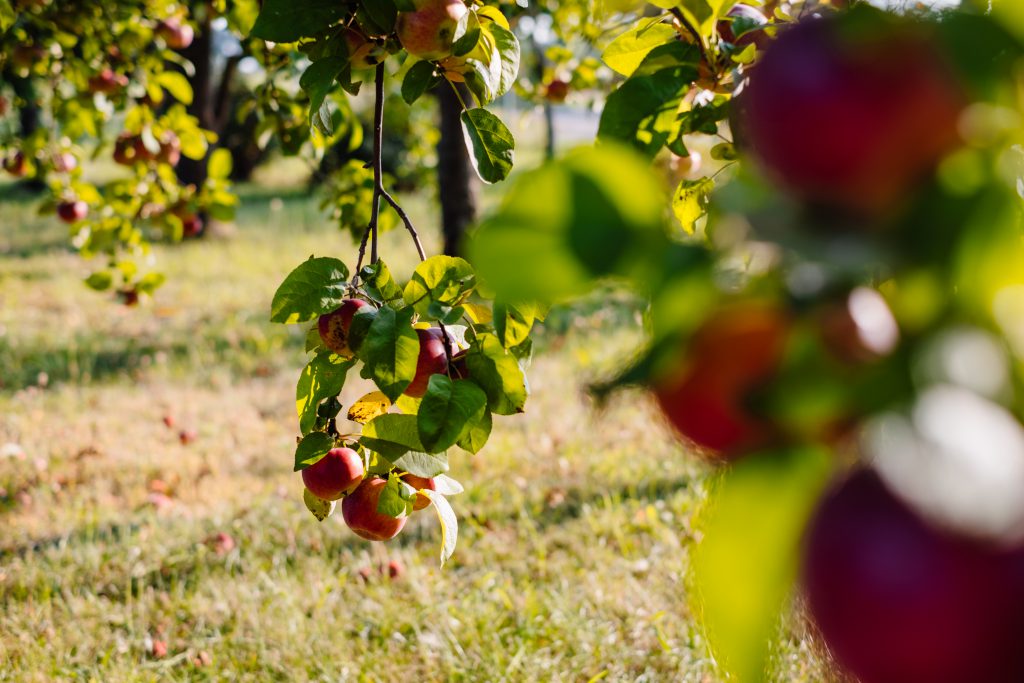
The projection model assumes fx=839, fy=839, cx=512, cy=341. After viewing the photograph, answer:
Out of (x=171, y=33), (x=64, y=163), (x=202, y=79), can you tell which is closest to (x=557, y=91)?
(x=171, y=33)

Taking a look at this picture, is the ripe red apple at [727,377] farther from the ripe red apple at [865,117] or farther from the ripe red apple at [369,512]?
the ripe red apple at [369,512]

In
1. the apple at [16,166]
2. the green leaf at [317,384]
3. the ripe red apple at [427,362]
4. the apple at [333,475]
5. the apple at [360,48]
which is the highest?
the apple at [360,48]

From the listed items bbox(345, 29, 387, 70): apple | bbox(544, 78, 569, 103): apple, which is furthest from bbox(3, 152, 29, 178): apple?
bbox(345, 29, 387, 70): apple

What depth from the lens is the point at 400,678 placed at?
1646 mm

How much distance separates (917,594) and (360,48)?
0.79m

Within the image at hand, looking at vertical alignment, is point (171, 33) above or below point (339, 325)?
below

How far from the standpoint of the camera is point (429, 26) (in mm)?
815

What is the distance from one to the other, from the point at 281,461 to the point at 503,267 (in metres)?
2.62

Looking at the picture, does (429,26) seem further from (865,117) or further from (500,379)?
(865,117)

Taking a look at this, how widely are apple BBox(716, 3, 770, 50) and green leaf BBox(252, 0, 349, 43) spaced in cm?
39

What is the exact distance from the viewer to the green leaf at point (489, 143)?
890 mm

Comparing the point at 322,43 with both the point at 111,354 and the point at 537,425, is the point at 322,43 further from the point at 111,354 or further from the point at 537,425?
the point at 111,354

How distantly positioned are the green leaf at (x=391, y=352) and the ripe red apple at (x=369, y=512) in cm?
19

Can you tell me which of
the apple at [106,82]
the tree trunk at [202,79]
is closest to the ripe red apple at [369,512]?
the apple at [106,82]
